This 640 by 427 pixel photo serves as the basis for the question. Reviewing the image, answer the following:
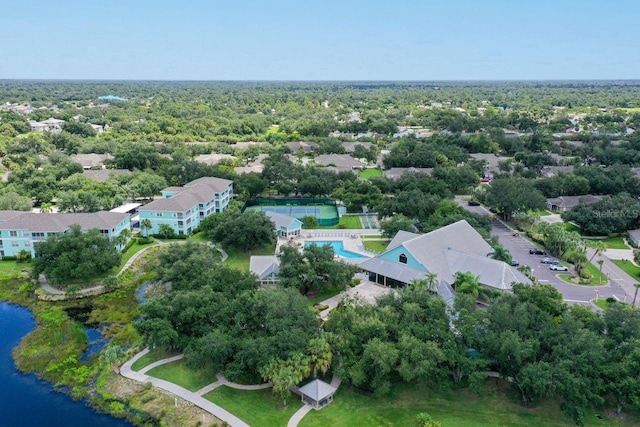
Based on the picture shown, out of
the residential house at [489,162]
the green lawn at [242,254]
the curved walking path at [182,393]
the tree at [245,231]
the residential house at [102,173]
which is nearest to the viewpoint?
the curved walking path at [182,393]

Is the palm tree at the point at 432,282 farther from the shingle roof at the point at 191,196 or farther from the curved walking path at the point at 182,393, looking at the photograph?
the shingle roof at the point at 191,196

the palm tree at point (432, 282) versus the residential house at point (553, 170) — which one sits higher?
the residential house at point (553, 170)

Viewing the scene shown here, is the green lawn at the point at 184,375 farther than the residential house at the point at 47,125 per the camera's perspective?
No

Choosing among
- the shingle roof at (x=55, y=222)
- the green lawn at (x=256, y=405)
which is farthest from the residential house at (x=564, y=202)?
the shingle roof at (x=55, y=222)

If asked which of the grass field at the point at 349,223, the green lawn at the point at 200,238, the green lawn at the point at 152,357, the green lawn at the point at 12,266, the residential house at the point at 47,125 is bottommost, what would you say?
the green lawn at the point at 152,357

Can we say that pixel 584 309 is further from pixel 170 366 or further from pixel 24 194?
pixel 24 194

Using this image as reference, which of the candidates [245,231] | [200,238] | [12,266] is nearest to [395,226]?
[245,231]

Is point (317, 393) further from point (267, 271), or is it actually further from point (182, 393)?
point (267, 271)

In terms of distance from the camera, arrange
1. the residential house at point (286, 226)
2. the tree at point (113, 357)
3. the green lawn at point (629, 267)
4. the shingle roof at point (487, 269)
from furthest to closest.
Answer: the residential house at point (286, 226) < the green lawn at point (629, 267) < the shingle roof at point (487, 269) < the tree at point (113, 357)

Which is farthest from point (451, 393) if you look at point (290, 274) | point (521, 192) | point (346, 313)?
point (521, 192)
